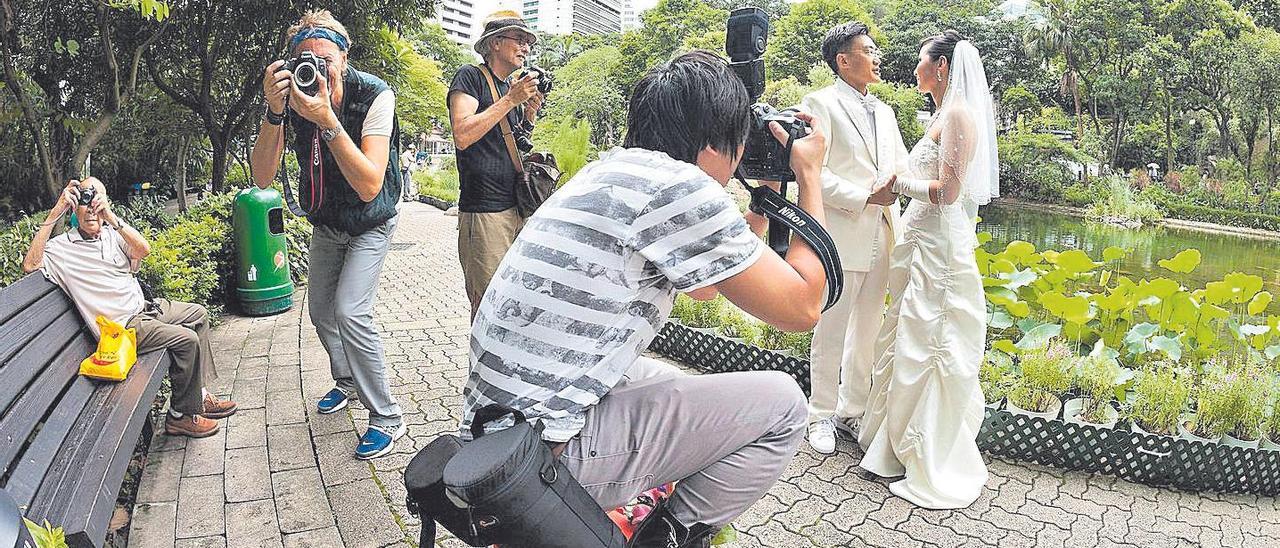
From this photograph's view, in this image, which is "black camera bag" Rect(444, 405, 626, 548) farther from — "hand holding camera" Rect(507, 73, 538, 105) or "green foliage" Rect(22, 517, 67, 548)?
"hand holding camera" Rect(507, 73, 538, 105)

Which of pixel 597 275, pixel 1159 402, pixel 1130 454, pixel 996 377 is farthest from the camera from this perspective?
pixel 996 377

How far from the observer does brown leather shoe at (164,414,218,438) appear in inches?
144

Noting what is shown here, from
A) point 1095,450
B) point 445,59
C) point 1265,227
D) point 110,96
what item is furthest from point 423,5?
point 445,59

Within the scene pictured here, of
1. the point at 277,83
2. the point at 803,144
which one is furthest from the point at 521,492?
the point at 277,83

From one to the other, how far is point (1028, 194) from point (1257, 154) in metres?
6.89

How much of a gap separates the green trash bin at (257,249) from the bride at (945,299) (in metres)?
4.48

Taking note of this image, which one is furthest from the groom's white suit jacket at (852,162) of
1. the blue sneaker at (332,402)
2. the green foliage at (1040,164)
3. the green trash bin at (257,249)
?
the green foliage at (1040,164)

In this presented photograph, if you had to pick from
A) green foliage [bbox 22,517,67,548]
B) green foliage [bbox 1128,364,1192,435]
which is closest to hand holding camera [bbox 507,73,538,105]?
green foliage [bbox 22,517,67,548]

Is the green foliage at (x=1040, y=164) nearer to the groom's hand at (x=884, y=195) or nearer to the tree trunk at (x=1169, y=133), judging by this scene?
the tree trunk at (x=1169, y=133)

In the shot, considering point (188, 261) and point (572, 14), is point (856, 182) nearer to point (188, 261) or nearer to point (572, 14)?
point (188, 261)

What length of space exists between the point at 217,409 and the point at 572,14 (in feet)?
440

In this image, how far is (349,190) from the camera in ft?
10.9

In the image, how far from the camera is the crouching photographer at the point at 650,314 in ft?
5.95

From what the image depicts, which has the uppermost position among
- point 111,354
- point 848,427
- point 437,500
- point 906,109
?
point 437,500
